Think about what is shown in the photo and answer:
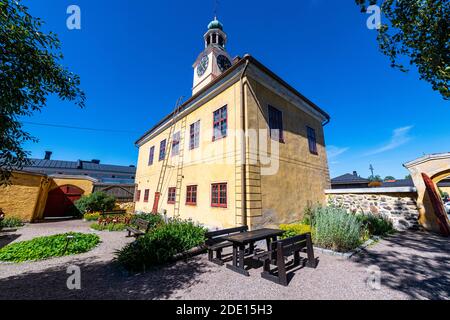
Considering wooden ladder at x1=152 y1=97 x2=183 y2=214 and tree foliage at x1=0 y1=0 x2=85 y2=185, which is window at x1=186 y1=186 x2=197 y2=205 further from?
tree foliage at x1=0 y1=0 x2=85 y2=185

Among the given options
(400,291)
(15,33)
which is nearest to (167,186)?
(15,33)

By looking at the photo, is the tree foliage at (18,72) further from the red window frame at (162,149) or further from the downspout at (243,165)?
the red window frame at (162,149)

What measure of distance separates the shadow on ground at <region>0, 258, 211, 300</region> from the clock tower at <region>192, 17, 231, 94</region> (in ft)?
A: 48.7

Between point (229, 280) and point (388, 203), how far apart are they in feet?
33.3

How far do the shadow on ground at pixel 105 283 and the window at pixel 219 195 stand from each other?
307 cm

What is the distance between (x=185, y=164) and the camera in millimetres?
10961

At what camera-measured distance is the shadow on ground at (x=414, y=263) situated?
3564 mm

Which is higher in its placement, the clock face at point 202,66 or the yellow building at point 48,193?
the clock face at point 202,66

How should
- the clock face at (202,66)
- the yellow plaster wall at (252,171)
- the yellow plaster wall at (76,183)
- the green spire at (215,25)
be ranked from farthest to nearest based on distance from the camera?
the green spire at (215,25)
the yellow plaster wall at (76,183)
the clock face at (202,66)
the yellow plaster wall at (252,171)

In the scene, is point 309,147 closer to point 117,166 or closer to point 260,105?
point 260,105

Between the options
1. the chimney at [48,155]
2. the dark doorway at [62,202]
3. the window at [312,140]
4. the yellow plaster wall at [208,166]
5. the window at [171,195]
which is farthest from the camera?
the chimney at [48,155]

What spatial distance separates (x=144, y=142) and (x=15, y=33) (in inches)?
628
